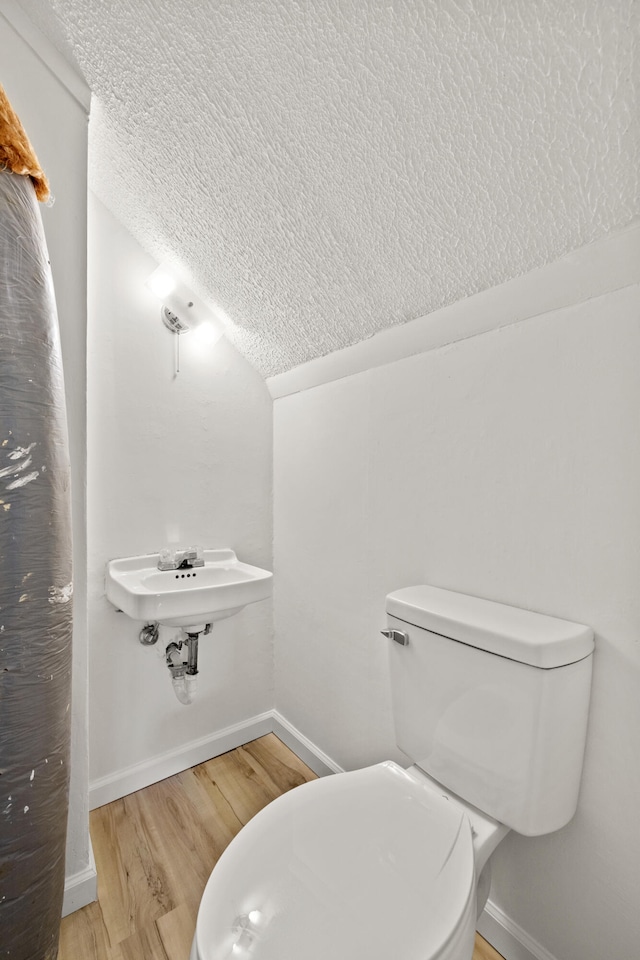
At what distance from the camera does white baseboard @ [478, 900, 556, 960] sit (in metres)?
0.94

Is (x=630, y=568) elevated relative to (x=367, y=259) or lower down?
lower down

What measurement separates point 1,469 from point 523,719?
1.08 meters

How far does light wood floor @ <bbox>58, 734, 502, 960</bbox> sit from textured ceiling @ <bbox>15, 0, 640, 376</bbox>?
1.61m

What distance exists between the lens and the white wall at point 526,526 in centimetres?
81

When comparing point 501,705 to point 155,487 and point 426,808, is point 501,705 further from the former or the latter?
point 155,487

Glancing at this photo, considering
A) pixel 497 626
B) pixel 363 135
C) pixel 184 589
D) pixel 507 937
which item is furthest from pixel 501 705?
pixel 363 135

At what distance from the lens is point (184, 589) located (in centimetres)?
129

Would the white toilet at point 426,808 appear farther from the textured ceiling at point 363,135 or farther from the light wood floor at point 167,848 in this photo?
the textured ceiling at point 363,135

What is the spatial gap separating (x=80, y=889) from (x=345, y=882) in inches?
34.2

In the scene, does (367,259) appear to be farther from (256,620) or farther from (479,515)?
(256,620)

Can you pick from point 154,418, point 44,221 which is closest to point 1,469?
point 44,221

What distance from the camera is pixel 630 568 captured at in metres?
0.80

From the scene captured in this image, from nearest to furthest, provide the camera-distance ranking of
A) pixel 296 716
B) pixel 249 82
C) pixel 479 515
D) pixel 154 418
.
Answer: pixel 249 82, pixel 479 515, pixel 154 418, pixel 296 716

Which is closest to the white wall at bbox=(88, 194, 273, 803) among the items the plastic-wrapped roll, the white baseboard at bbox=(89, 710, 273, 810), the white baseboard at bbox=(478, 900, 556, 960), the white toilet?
the white baseboard at bbox=(89, 710, 273, 810)
